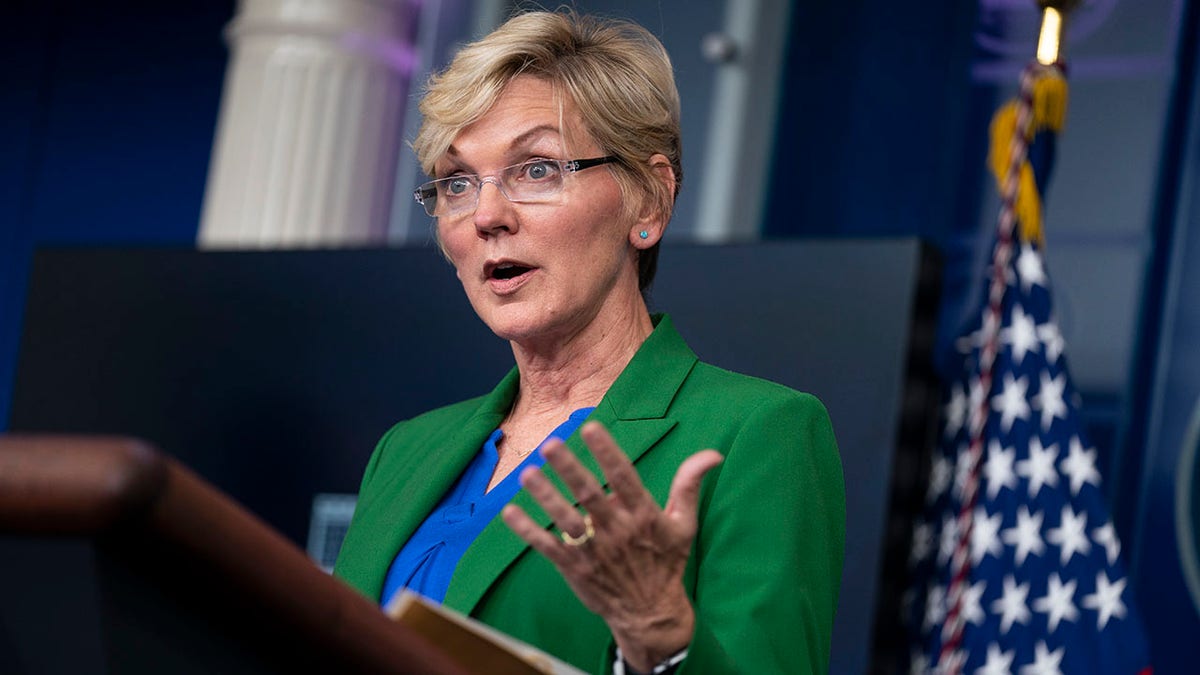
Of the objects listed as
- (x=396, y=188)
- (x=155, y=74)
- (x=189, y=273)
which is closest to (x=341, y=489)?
(x=189, y=273)

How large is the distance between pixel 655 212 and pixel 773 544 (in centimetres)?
63

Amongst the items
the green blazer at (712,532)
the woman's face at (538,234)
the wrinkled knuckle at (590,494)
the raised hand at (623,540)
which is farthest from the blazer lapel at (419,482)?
the wrinkled knuckle at (590,494)

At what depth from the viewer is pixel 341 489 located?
13.1 feet

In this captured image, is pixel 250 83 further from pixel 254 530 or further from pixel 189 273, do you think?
pixel 254 530

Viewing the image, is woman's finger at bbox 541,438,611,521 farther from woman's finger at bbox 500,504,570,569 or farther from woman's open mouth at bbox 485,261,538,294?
woman's open mouth at bbox 485,261,538,294

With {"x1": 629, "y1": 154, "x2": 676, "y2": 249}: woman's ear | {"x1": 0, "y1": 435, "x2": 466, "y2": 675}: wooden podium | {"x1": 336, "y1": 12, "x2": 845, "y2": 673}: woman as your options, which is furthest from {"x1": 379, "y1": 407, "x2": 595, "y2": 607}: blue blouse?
{"x1": 0, "y1": 435, "x2": 466, "y2": 675}: wooden podium

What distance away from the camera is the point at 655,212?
1.92 meters

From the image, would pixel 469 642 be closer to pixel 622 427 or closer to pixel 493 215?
pixel 622 427

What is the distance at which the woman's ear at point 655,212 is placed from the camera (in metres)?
1.89

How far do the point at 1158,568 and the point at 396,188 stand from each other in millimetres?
2440

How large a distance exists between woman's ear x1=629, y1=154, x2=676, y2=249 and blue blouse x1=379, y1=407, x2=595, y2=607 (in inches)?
9.6

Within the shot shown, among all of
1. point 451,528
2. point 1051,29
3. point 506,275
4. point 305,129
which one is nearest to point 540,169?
point 506,275

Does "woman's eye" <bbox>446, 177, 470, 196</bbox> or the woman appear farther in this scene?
"woman's eye" <bbox>446, 177, 470, 196</bbox>

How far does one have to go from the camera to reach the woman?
1.39 m
